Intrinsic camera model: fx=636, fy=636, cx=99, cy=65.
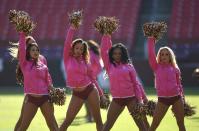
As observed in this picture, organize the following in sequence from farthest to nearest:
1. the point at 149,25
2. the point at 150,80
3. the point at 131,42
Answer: the point at 131,42
the point at 150,80
the point at 149,25

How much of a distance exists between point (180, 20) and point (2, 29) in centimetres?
850

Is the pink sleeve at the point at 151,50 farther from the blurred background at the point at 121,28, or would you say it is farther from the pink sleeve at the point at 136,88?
the blurred background at the point at 121,28

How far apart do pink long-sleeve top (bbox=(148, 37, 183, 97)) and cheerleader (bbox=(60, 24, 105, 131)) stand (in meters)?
1.11

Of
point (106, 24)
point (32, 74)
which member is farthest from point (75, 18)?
point (32, 74)

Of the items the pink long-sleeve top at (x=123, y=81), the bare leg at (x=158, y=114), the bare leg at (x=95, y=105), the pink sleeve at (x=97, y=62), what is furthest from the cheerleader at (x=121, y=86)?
the pink sleeve at (x=97, y=62)

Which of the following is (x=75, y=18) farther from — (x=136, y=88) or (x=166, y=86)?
(x=166, y=86)

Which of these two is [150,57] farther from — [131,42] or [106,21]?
[131,42]

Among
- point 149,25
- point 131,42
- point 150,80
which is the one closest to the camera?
point 149,25

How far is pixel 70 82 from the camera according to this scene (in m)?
10.6

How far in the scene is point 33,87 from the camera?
32.7ft

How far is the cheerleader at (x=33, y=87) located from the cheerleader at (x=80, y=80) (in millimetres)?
524

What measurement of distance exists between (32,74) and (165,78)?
209 centimetres

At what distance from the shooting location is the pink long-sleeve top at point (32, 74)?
392 inches

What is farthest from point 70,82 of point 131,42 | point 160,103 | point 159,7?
point 159,7
